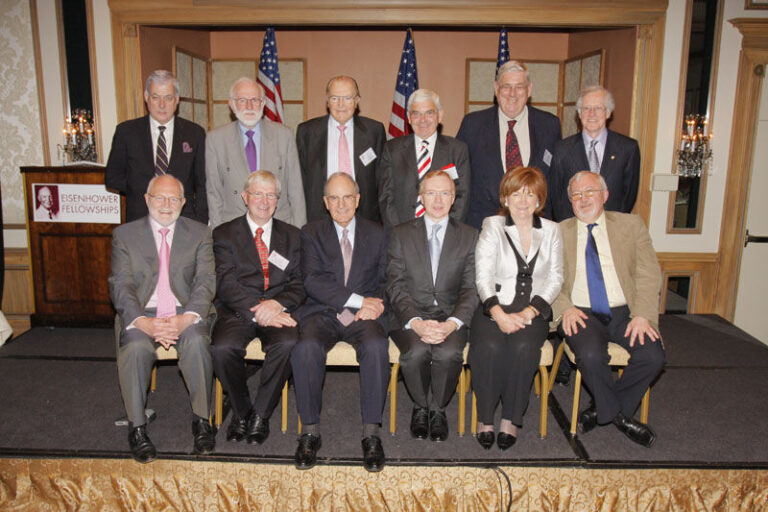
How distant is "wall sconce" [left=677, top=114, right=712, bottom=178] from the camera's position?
469 cm

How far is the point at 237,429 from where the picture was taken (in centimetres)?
278

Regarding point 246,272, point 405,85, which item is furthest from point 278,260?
point 405,85

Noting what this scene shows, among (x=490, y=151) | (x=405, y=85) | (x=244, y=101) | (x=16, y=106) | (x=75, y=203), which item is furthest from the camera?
(x=405, y=85)

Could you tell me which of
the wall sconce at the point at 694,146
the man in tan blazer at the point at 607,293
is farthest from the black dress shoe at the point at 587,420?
the wall sconce at the point at 694,146

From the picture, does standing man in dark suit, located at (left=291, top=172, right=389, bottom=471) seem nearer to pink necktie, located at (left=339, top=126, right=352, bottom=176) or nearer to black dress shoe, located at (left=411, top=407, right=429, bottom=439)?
black dress shoe, located at (left=411, top=407, right=429, bottom=439)

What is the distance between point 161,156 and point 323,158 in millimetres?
→ 1022

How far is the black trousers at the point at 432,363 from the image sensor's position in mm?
2734

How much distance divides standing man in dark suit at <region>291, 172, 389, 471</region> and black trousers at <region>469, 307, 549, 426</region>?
47cm

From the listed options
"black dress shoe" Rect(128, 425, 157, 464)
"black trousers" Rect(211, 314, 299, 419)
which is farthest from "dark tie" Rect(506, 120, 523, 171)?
"black dress shoe" Rect(128, 425, 157, 464)

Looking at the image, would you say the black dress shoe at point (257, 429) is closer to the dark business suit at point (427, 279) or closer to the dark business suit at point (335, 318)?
the dark business suit at point (335, 318)

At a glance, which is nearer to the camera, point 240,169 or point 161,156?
point 240,169

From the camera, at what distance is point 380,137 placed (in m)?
3.67

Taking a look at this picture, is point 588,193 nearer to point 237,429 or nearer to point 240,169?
point 240,169

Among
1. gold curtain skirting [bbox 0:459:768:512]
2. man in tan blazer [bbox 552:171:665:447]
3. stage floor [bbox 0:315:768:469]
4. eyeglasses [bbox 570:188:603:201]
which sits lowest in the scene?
gold curtain skirting [bbox 0:459:768:512]
